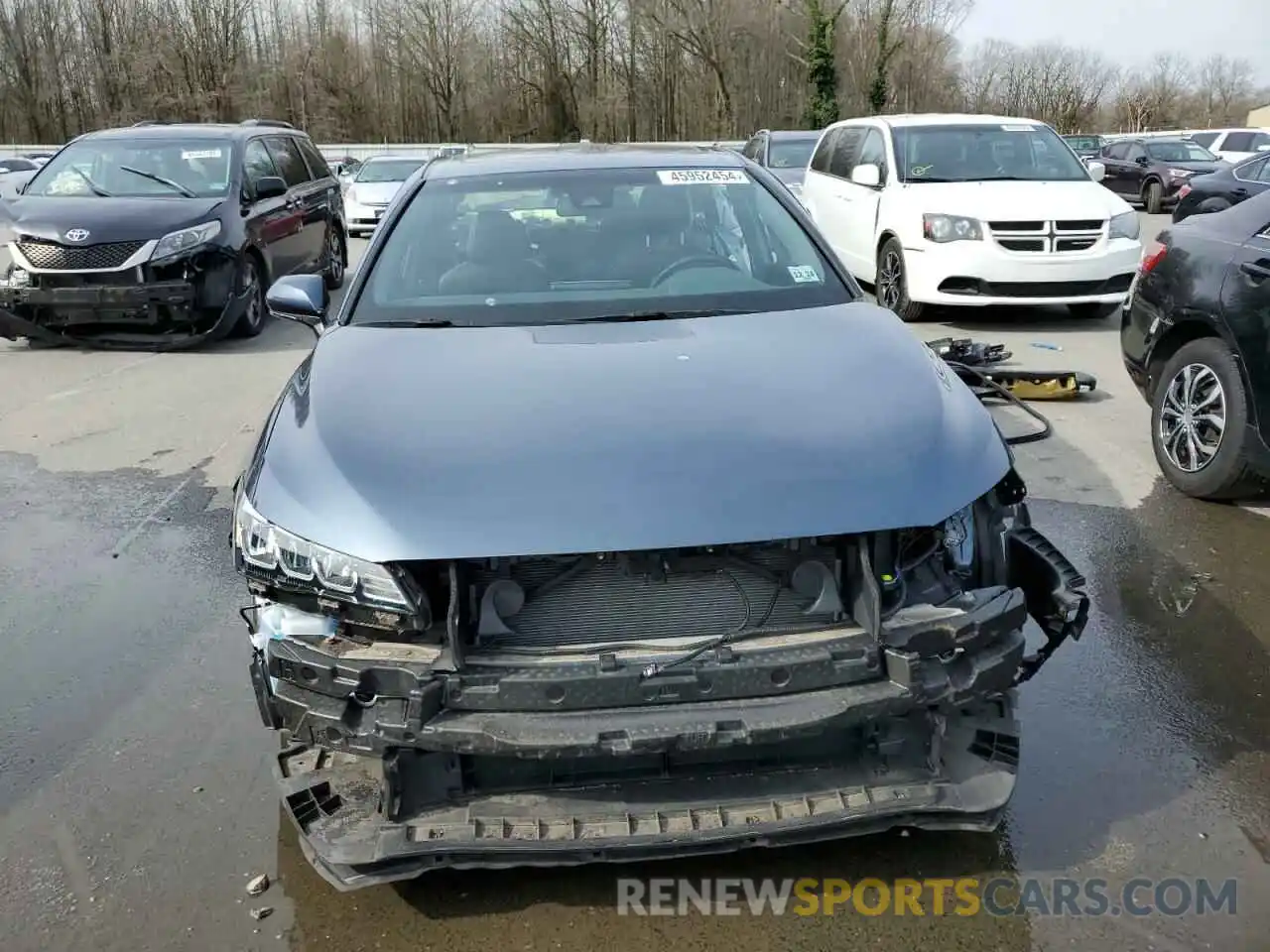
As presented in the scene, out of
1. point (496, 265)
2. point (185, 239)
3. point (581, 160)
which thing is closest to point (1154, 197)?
point (185, 239)

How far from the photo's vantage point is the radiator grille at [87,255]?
28.8 ft

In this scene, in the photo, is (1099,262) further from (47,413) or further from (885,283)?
(47,413)

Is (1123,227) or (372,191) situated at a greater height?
(1123,227)

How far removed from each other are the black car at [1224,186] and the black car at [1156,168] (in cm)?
518

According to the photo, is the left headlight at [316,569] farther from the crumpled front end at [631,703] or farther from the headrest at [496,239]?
the headrest at [496,239]

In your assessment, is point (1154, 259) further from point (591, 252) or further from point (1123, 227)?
point (1123, 227)

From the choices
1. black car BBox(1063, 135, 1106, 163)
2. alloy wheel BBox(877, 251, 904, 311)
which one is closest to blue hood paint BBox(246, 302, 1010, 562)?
alloy wheel BBox(877, 251, 904, 311)

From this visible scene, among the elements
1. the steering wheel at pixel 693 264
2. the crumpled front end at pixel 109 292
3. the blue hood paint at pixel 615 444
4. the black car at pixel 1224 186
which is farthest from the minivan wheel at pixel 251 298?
the black car at pixel 1224 186

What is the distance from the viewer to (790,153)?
649 inches

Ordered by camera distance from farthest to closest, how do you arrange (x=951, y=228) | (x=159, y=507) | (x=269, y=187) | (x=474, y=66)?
(x=474, y=66) → (x=269, y=187) → (x=951, y=228) → (x=159, y=507)

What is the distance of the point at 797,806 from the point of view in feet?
7.99

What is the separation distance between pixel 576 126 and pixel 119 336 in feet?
140

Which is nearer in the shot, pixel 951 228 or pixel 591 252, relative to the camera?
pixel 591 252

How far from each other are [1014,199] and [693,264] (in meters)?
6.51
